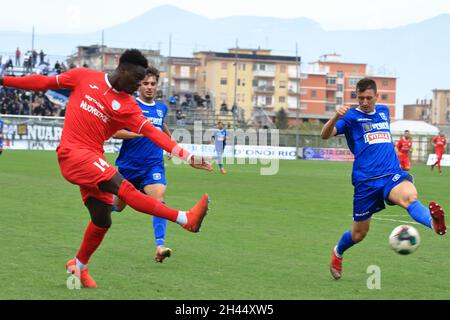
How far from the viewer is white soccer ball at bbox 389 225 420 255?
8570mm

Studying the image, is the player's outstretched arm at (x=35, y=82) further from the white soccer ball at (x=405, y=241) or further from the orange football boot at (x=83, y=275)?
the white soccer ball at (x=405, y=241)

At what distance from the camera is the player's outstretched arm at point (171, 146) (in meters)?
8.02

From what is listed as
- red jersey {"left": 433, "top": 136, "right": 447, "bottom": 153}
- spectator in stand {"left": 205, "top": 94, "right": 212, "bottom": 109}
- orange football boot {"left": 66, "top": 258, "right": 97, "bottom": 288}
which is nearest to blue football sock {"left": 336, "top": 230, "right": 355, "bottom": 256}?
orange football boot {"left": 66, "top": 258, "right": 97, "bottom": 288}

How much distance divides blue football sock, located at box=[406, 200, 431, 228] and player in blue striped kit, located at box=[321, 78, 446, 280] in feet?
0.12

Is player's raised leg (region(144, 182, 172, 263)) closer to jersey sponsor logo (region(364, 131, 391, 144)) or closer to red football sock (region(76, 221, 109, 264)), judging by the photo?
red football sock (region(76, 221, 109, 264))

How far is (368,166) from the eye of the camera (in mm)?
9516

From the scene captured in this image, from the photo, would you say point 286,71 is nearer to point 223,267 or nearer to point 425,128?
point 425,128

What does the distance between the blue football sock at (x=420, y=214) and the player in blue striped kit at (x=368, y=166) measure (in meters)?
0.04

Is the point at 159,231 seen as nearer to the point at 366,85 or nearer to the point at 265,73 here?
the point at 366,85

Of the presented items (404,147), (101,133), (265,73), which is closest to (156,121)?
(101,133)

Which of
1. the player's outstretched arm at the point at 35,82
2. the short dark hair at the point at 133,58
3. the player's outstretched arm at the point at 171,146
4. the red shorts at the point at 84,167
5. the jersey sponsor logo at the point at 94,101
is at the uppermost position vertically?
the short dark hair at the point at 133,58

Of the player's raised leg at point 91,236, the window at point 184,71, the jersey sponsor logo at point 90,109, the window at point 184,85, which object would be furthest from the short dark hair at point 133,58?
the window at point 184,85

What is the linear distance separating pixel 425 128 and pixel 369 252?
265ft

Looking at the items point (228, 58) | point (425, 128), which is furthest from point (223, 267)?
point (228, 58)
